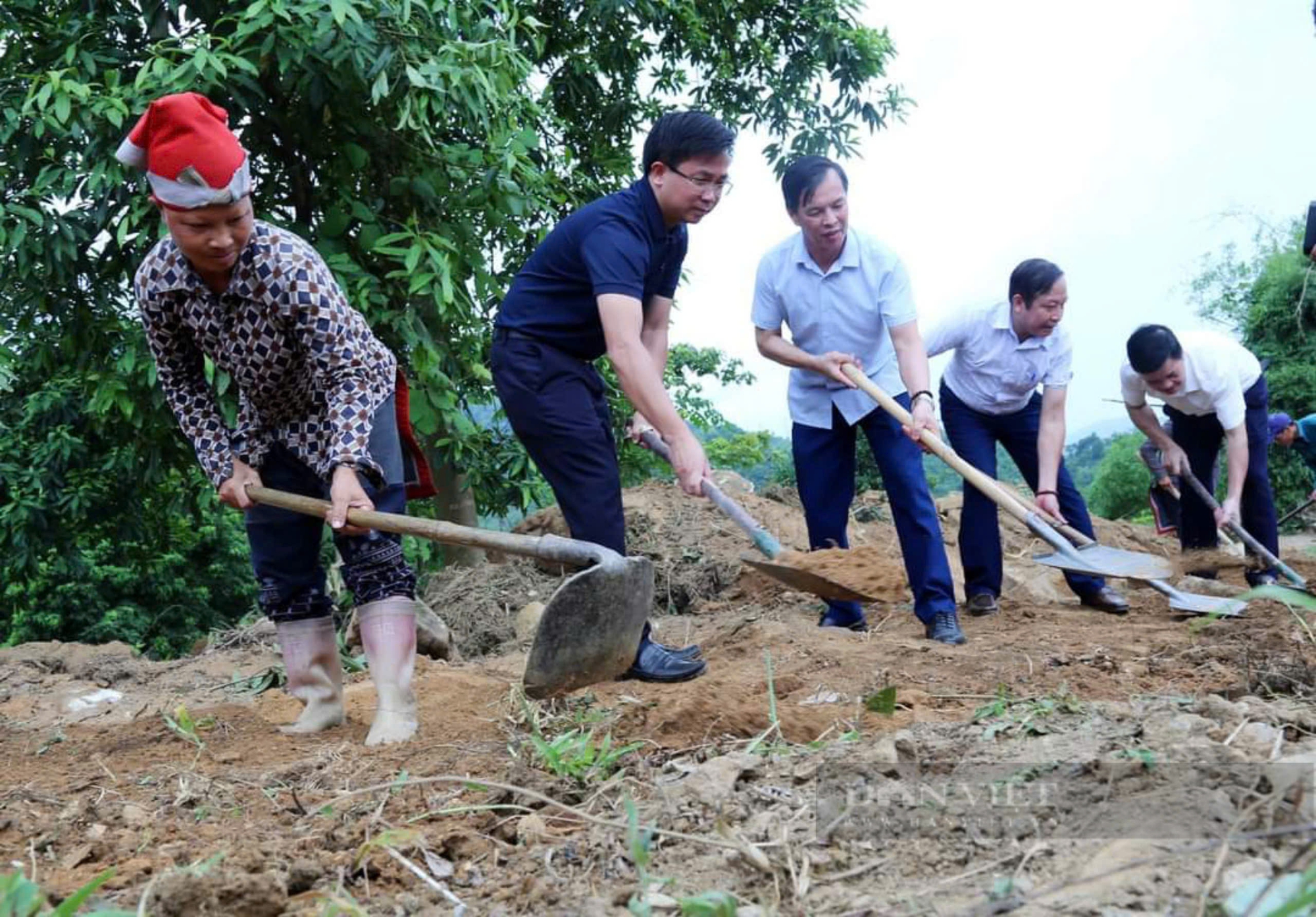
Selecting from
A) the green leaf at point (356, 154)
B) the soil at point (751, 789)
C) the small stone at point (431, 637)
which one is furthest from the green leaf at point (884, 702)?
the green leaf at point (356, 154)

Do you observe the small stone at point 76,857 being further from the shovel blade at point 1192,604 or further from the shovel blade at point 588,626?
the shovel blade at point 1192,604

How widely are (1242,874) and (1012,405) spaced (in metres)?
3.88

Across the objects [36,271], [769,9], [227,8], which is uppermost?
[769,9]

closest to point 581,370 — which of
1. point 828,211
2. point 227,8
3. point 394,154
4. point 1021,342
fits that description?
point 828,211

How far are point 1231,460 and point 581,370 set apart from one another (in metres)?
3.46

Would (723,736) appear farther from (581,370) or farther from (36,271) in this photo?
(36,271)

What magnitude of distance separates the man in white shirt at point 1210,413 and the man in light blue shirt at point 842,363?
139 centimetres

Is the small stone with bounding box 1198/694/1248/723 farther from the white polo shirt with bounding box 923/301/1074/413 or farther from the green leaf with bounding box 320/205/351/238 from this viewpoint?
the green leaf with bounding box 320/205/351/238

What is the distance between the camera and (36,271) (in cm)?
591

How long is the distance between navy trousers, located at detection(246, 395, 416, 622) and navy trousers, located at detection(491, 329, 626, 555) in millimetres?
435

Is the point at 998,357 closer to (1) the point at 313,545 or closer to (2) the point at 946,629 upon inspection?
(2) the point at 946,629

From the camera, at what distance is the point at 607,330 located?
340 centimetres

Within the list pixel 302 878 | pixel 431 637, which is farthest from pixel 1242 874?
pixel 431 637

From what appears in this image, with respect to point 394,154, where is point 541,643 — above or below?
below
